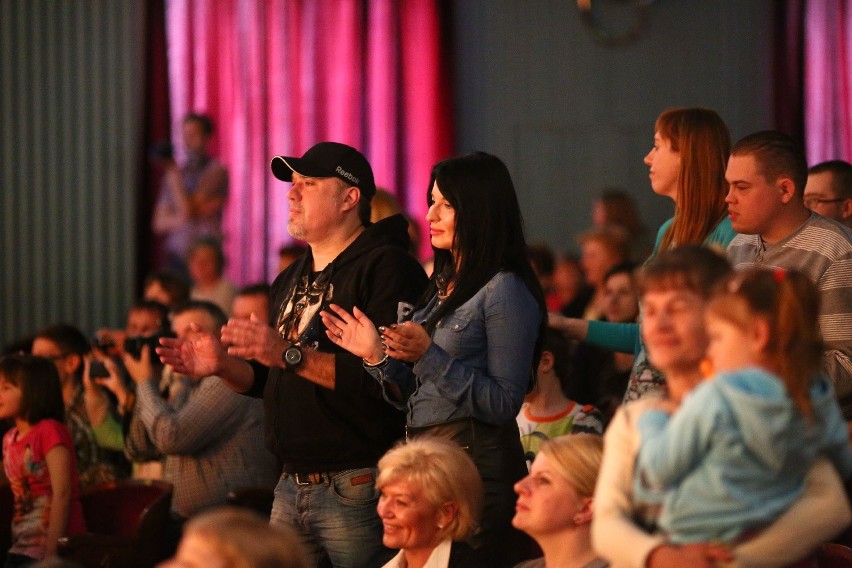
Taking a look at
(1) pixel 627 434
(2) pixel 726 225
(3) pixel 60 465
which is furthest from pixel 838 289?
(3) pixel 60 465

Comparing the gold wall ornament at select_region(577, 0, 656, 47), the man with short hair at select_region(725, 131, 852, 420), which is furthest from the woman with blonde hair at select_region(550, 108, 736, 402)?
the gold wall ornament at select_region(577, 0, 656, 47)

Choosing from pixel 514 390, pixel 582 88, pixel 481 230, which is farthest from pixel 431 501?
pixel 582 88

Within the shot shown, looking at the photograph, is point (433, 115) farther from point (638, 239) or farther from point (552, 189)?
point (638, 239)

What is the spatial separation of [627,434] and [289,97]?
6.40 metres

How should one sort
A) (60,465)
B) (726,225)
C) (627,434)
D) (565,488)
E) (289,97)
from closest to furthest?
(627,434), (565,488), (726,225), (60,465), (289,97)

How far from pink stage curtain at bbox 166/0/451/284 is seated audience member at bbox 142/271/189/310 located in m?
1.96

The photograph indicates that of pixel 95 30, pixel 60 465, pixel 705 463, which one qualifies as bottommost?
pixel 60 465

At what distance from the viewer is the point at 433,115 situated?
27.8 feet

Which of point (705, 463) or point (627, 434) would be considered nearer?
point (705, 463)

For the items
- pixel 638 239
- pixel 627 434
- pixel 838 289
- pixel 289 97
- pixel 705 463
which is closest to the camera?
pixel 705 463

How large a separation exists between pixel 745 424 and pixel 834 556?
0.96 meters

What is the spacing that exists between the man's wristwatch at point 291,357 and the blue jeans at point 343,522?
33 centimetres

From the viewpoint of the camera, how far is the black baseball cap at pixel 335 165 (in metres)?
3.55

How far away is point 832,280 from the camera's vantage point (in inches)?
121
